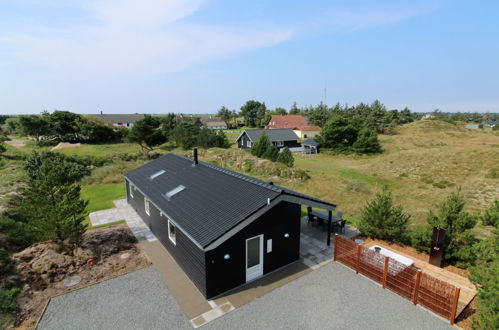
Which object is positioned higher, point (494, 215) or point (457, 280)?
point (494, 215)

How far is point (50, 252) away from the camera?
1054 cm

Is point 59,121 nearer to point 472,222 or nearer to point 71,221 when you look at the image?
point 71,221

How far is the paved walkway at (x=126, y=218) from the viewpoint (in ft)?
43.4

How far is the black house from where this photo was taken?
828 centimetres

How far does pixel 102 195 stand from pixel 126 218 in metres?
7.10

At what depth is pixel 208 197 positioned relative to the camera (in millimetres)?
10461

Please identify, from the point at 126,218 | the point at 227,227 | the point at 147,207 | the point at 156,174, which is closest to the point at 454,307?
the point at 227,227

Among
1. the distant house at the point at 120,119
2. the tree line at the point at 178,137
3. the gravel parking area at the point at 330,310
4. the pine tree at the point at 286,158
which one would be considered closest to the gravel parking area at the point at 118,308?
the gravel parking area at the point at 330,310

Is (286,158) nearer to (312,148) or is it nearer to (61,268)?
(312,148)

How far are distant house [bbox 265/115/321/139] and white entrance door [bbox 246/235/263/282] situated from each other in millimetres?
53745

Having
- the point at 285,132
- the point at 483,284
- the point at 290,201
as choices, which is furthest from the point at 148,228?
the point at 285,132

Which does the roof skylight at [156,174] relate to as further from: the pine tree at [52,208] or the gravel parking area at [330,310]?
the gravel parking area at [330,310]

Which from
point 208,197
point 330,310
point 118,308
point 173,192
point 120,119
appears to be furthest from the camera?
point 120,119

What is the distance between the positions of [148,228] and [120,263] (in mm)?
3526
